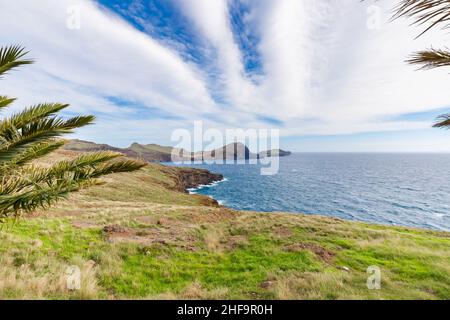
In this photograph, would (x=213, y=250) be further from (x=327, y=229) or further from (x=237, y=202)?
(x=237, y=202)

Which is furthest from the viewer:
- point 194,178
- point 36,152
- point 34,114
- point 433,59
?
point 194,178

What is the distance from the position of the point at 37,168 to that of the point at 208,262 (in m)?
7.05

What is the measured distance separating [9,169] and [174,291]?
554 cm

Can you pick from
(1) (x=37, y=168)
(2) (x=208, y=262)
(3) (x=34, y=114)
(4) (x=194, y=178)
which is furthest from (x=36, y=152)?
(4) (x=194, y=178)

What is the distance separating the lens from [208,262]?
390 inches

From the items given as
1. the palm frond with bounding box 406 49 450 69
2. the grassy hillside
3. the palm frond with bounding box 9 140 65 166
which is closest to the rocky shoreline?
the grassy hillside

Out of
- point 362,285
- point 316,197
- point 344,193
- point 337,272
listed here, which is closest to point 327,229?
point 337,272

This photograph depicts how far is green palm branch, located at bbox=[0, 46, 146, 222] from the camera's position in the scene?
4.62m

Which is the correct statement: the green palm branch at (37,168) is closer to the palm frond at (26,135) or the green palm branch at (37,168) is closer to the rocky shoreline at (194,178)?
the palm frond at (26,135)

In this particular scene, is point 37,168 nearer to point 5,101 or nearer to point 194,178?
point 5,101

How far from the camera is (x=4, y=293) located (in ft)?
17.5

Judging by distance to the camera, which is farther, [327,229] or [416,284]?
[327,229]

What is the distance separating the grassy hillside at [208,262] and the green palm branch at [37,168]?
2.42 m

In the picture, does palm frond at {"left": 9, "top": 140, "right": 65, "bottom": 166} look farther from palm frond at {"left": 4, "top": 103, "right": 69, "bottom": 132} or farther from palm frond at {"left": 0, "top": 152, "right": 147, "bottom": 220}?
palm frond at {"left": 4, "top": 103, "right": 69, "bottom": 132}
